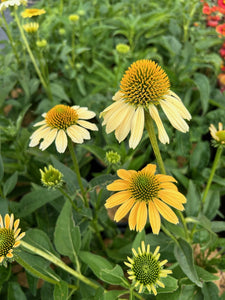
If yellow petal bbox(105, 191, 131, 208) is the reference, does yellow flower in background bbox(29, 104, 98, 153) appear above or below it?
above

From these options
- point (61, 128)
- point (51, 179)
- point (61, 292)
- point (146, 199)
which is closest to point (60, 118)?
point (61, 128)

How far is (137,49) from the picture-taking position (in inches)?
52.8

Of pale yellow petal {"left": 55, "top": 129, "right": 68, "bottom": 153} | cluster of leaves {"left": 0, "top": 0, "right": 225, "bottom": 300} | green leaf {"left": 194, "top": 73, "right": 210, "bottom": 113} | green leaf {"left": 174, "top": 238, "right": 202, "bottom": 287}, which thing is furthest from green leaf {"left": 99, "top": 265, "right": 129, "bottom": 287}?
green leaf {"left": 194, "top": 73, "right": 210, "bottom": 113}

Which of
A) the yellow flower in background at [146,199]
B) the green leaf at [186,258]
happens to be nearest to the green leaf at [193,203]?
the green leaf at [186,258]

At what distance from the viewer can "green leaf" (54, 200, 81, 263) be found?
22.7 inches

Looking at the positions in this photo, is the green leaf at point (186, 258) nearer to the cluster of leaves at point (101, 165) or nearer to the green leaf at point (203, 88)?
the cluster of leaves at point (101, 165)

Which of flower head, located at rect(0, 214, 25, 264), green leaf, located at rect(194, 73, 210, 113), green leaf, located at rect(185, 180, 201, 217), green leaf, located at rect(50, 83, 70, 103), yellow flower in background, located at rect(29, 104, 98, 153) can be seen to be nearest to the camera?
flower head, located at rect(0, 214, 25, 264)

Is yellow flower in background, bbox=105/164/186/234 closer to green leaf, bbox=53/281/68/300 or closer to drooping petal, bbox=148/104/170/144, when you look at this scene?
drooping petal, bbox=148/104/170/144

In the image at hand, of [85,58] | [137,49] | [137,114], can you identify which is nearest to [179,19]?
[137,49]

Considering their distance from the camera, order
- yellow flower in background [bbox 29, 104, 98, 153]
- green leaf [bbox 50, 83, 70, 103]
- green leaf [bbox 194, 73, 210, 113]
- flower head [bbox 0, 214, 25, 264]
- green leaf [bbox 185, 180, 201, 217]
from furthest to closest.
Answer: green leaf [bbox 50, 83, 70, 103] < green leaf [bbox 194, 73, 210, 113] < green leaf [bbox 185, 180, 201, 217] < yellow flower in background [bbox 29, 104, 98, 153] < flower head [bbox 0, 214, 25, 264]

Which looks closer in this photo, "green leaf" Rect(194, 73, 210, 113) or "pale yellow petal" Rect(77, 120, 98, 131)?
"pale yellow petal" Rect(77, 120, 98, 131)

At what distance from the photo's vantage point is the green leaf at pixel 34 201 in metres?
0.65

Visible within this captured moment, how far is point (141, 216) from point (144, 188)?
4 centimetres

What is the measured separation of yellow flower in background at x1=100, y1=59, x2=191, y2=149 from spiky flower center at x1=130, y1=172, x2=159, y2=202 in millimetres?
73
